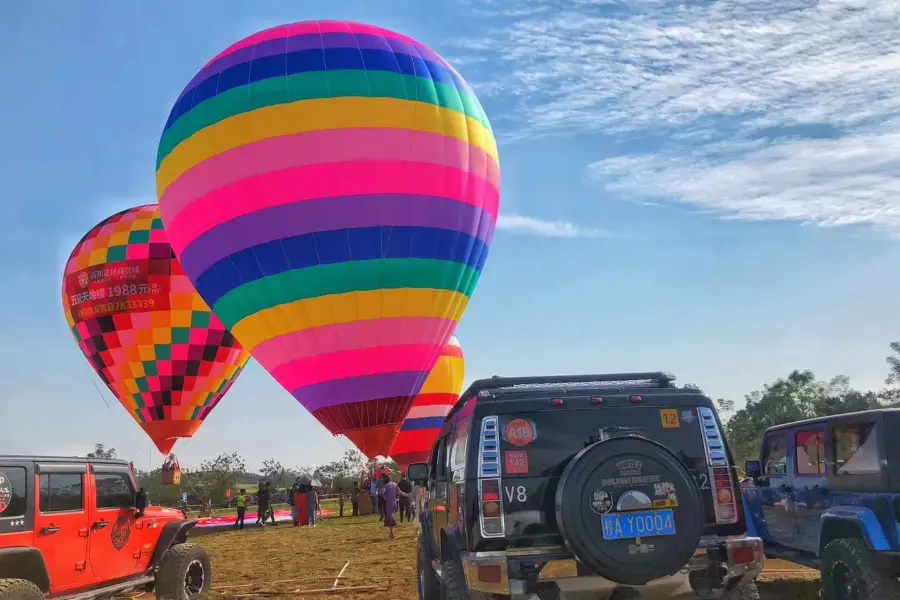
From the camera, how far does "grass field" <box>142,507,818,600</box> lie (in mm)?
11211

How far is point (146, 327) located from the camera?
31531mm

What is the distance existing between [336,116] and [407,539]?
1073cm

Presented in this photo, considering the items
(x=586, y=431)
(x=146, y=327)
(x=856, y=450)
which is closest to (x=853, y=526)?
(x=856, y=450)

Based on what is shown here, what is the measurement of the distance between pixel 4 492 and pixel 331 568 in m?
7.35

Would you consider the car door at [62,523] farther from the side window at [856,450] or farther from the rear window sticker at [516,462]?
the side window at [856,450]

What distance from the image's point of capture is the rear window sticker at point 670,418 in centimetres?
631

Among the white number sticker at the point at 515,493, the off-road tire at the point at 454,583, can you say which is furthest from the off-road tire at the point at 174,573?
the white number sticker at the point at 515,493

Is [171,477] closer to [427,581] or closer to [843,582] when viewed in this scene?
[427,581]

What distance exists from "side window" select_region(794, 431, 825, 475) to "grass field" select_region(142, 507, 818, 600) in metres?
1.63

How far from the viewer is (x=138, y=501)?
10.1 m

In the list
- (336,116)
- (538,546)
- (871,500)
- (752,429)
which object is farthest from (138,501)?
(752,429)

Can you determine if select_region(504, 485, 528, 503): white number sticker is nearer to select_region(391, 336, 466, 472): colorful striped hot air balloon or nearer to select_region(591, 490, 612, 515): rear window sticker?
select_region(591, 490, 612, 515): rear window sticker

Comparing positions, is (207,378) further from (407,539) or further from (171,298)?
(407,539)

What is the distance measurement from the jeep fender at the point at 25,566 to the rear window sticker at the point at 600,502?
5925 mm
